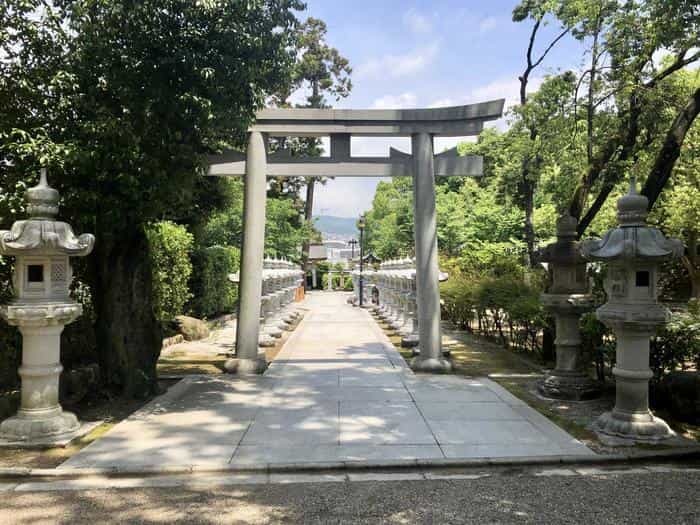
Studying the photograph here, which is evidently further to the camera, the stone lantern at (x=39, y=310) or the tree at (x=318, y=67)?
the tree at (x=318, y=67)

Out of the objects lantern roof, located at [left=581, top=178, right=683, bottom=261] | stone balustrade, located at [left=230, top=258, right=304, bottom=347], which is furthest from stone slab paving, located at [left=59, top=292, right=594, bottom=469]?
stone balustrade, located at [left=230, top=258, right=304, bottom=347]

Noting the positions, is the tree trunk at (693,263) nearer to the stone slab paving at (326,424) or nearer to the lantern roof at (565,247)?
the lantern roof at (565,247)

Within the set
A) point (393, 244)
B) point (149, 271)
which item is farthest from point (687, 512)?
point (393, 244)

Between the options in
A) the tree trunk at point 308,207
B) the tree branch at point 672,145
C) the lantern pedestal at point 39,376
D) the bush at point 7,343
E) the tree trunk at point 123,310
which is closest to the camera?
the lantern pedestal at point 39,376

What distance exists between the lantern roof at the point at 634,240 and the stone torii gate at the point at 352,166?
11.8 ft

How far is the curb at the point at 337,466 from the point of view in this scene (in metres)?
4.62

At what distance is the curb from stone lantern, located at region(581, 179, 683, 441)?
54cm

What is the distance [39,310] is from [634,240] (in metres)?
6.22

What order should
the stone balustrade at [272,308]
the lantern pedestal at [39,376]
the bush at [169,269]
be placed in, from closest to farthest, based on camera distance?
1. the lantern pedestal at [39,376]
2. the bush at [169,269]
3. the stone balustrade at [272,308]

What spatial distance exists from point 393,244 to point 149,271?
32.7 m

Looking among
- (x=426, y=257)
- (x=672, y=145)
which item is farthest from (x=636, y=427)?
(x=426, y=257)

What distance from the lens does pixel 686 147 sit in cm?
1045

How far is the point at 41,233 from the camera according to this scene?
17.9 feet

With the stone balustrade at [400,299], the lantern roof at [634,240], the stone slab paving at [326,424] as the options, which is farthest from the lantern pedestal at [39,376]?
the stone balustrade at [400,299]
